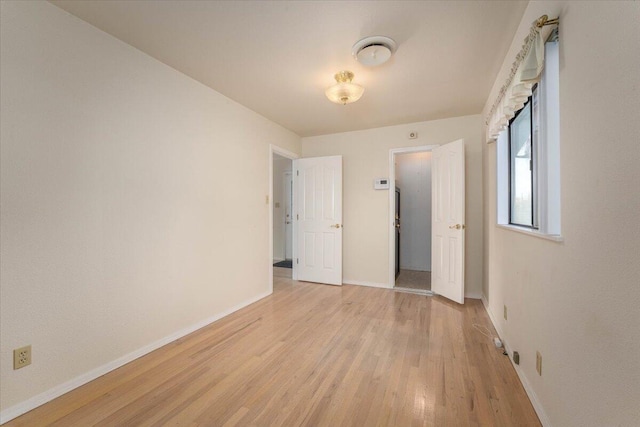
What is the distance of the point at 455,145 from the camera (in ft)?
10.9

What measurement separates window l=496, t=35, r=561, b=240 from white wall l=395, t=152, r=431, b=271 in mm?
2506

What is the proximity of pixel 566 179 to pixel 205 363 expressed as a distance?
8.38 ft

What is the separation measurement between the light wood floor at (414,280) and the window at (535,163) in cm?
185

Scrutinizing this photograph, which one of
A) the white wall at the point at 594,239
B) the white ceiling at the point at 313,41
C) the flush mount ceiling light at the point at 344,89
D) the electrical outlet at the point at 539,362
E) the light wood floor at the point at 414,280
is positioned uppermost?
the white ceiling at the point at 313,41

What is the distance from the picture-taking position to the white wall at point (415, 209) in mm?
5133

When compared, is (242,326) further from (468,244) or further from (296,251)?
(468,244)

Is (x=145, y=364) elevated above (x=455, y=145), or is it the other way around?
(x=455, y=145)

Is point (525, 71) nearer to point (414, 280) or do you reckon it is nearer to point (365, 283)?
point (365, 283)

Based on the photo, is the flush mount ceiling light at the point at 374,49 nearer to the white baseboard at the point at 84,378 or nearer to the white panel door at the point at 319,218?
the white panel door at the point at 319,218

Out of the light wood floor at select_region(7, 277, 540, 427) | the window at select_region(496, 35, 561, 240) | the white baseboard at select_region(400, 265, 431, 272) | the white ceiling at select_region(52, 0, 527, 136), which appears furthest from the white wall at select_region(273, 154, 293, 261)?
the window at select_region(496, 35, 561, 240)

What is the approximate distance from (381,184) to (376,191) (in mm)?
138

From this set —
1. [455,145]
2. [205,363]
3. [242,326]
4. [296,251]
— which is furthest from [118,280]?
[455,145]

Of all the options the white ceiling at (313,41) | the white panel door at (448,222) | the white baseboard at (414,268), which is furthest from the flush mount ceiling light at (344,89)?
the white baseboard at (414,268)

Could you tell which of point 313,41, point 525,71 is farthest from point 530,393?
point 313,41
